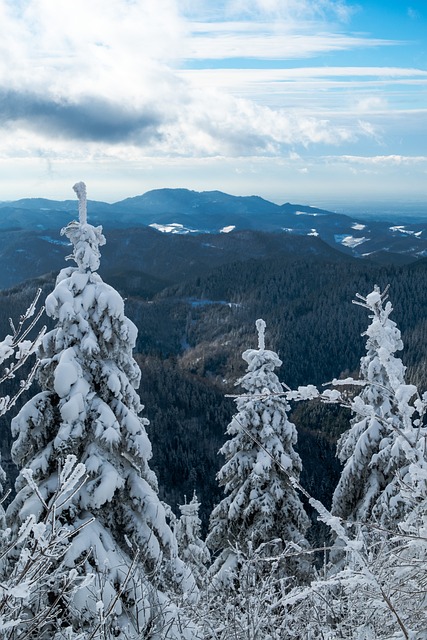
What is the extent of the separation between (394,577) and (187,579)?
8.18 m

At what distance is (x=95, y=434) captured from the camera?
8.78 metres

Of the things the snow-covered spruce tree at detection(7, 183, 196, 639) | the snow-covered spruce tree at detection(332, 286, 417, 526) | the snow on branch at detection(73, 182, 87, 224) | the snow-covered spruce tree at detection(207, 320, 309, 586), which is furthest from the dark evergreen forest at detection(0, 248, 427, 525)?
the snow-covered spruce tree at detection(7, 183, 196, 639)

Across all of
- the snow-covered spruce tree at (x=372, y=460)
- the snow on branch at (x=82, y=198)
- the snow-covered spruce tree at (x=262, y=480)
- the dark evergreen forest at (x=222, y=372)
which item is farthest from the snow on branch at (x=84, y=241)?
the dark evergreen forest at (x=222, y=372)

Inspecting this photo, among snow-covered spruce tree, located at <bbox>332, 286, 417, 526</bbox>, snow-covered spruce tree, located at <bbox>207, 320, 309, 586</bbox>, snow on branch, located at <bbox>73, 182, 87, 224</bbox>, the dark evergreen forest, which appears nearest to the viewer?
snow on branch, located at <bbox>73, 182, 87, 224</bbox>

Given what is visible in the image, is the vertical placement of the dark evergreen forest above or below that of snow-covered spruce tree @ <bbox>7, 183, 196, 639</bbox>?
below

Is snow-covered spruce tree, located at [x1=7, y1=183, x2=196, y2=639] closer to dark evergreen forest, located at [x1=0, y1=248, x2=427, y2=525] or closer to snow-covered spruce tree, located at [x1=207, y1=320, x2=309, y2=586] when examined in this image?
snow-covered spruce tree, located at [x1=207, y1=320, x2=309, y2=586]

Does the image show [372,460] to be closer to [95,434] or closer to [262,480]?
[262,480]

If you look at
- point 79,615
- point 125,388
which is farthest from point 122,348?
point 79,615

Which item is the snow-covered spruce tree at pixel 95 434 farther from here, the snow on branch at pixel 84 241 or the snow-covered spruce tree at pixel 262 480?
the snow-covered spruce tree at pixel 262 480

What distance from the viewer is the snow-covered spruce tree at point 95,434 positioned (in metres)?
8.72

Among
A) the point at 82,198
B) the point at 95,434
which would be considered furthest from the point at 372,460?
the point at 82,198

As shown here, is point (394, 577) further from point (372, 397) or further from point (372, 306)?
point (372, 397)

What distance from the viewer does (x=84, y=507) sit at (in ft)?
28.8

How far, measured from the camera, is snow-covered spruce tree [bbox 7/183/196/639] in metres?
8.72
